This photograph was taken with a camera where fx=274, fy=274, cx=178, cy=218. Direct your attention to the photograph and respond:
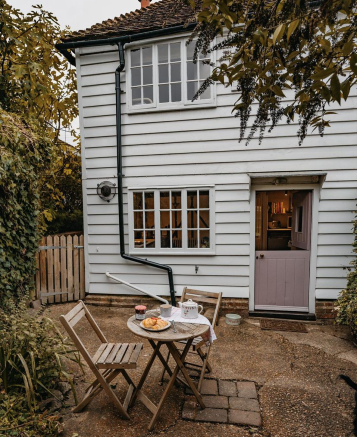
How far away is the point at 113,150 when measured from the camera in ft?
19.5

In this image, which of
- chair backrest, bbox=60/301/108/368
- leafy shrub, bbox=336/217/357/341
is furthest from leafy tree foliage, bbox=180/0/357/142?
leafy shrub, bbox=336/217/357/341

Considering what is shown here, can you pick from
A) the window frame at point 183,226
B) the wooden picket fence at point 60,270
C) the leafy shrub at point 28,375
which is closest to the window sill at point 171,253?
the window frame at point 183,226

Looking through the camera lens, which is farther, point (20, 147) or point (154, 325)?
point (20, 147)

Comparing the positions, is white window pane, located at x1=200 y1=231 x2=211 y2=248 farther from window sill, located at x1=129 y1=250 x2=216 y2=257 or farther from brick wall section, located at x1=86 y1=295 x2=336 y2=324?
brick wall section, located at x1=86 y1=295 x2=336 y2=324

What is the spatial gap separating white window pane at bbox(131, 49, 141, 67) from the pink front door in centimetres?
435

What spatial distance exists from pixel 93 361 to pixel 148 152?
13.7 ft

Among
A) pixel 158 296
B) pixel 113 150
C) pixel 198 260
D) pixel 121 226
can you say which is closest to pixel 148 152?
pixel 113 150

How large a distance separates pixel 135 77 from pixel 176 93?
38.1 inches

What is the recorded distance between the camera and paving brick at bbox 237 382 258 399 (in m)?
3.09

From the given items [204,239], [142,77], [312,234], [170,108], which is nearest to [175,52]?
[142,77]

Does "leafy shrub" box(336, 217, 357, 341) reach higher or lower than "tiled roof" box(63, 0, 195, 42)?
lower

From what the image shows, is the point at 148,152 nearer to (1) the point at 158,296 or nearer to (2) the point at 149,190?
(2) the point at 149,190

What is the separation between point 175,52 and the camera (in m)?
5.59

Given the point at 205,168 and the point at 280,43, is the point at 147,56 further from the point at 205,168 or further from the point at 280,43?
the point at 280,43
